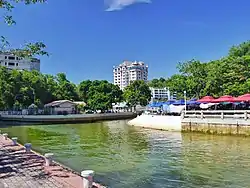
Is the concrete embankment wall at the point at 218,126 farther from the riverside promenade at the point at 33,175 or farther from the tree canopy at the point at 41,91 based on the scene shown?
the tree canopy at the point at 41,91

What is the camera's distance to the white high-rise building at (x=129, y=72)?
160625 mm

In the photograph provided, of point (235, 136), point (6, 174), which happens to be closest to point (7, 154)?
point (6, 174)

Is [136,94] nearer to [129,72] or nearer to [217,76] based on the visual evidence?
[217,76]

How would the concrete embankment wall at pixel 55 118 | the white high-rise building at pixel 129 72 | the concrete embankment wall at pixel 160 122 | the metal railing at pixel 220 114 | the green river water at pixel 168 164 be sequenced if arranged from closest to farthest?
the green river water at pixel 168 164, the metal railing at pixel 220 114, the concrete embankment wall at pixel 160 122, the concrete embankment wall at pixel 55 118, the white high-rise building at pixel 129 72

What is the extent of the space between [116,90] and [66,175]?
61600 millimetres

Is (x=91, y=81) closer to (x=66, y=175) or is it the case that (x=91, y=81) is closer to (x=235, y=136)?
(x=235, y=136)

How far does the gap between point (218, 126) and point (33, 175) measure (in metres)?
17.7

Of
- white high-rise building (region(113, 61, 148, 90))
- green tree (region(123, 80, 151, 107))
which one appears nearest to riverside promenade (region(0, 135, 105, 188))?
green tree (region(123, 80, 151, 107))

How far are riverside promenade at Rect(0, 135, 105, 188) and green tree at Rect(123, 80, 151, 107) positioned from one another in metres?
56.9

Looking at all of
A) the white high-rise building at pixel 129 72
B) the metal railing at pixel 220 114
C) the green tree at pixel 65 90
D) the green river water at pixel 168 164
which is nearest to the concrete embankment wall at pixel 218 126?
the metal railing at pixel 220 114

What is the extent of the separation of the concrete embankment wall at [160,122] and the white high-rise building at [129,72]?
399ft

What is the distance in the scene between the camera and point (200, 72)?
45.5 meters

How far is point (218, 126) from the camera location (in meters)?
24.3

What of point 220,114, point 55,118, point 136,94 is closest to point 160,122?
point 220,114
